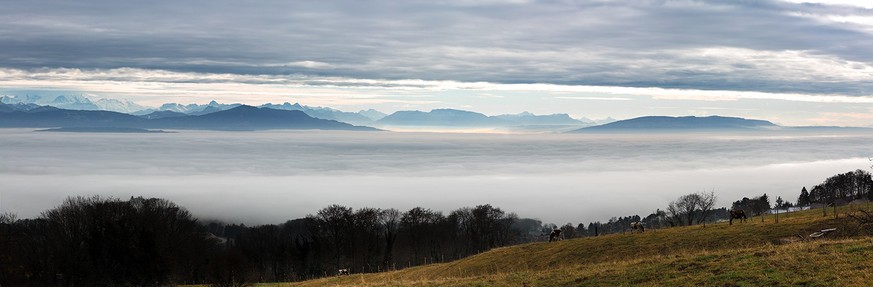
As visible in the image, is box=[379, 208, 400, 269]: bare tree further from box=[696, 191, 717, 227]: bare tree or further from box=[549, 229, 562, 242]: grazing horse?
box=[696, 191, 717, 227]: bare tree

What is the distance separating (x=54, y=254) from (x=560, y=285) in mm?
55962

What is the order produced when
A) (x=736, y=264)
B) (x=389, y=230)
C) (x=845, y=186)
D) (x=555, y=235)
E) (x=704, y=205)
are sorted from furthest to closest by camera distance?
(x=845, y=186) → (x=389, y=230) → (x=704, y=205) → (x=555, y=235) → (x=736, y=264)

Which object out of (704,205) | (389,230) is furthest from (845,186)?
(389,230)

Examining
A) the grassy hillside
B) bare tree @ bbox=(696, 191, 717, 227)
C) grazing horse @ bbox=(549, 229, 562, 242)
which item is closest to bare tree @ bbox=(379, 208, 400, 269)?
grazing horse @ bbox=(549, 229, 562, 242)

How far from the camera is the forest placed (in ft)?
196

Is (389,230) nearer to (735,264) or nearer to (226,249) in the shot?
(226,249)

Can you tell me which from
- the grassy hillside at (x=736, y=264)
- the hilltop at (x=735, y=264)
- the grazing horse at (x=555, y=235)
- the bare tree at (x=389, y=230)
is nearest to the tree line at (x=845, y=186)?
the bare tree at (x=389, y=230)

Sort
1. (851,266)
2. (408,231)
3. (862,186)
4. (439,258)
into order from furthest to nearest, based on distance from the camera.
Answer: (862,186) → (408,231) → (439,258) → (851,266)

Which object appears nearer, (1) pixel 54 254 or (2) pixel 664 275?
(2) pixel 664 275

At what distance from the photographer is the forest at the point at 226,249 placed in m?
59.8

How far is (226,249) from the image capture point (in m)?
112

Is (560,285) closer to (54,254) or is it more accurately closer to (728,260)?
(728,260)

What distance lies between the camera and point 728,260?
23.0 meters

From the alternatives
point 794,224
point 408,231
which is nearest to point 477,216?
point 408,231
